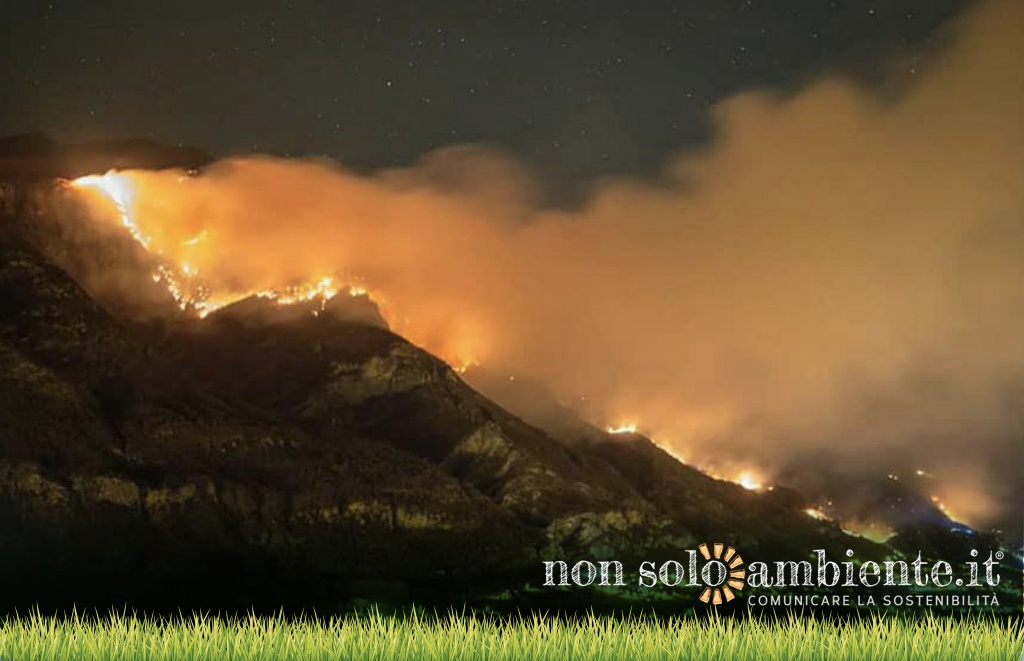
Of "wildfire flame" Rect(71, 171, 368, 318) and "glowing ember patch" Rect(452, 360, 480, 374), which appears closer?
"glowing ember patch" Rect(452, 360, 480, 374)

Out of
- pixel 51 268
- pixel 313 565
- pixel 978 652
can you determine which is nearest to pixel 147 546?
pixel 313 565

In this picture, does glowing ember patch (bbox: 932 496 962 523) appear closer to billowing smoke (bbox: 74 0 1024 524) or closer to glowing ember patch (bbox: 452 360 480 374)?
billowing smoke (bbox: 74 0 1024 524)

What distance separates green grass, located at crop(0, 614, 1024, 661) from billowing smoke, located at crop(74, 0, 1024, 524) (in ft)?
8.71

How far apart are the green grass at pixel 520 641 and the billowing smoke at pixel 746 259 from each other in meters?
2.66

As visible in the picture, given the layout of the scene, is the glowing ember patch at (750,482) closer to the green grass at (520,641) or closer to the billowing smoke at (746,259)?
the billowing smoke at (746,259)

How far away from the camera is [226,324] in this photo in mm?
8469

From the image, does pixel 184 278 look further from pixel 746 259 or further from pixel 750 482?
pixel 750 482

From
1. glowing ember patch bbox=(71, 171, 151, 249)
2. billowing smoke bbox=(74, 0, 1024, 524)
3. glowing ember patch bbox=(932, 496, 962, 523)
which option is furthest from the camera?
glowing ember patch bbox=(932, 496, 962, 523)

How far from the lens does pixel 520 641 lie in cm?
550

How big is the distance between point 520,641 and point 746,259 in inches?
143

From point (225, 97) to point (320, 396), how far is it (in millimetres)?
1870

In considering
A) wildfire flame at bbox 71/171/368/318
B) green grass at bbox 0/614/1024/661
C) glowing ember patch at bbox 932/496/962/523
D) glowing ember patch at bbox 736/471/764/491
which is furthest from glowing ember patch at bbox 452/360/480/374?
glowing ember patch at bbox 932/496/962/523

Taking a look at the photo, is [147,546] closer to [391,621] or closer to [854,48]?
[391,621]

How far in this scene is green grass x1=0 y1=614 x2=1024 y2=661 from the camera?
5.25 meters
